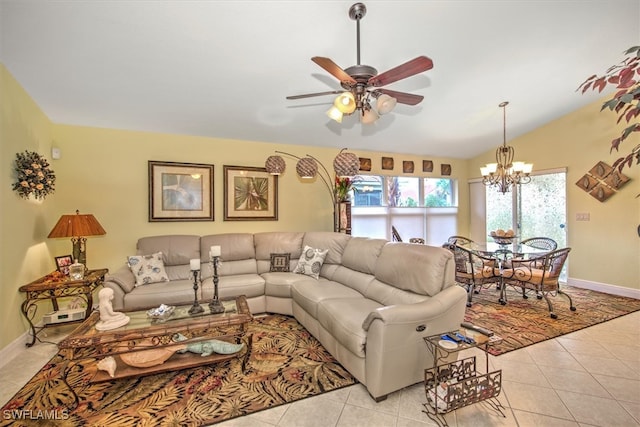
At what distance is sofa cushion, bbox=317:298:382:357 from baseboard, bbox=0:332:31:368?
2900 millimetres

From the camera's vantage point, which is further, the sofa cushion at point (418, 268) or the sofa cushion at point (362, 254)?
the sofa cushion at point (362, 254)

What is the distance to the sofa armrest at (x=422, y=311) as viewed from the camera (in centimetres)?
207

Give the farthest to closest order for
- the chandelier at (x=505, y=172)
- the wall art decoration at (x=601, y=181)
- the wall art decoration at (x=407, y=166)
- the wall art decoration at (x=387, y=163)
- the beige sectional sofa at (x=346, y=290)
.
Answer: the wall art decoration at (x=407, y=166)
the wall art decoration at (x=387, y=163)
the wall art decoration at (x=601, y=181)
the chandelier at (x=505, y=172)
the beige sectional sofa at (x=346, y=290)

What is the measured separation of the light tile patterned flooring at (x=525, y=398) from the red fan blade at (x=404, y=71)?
7.64ft

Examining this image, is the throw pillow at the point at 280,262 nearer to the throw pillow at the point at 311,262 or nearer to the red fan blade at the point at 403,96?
the throw pillow at the point at 311,262

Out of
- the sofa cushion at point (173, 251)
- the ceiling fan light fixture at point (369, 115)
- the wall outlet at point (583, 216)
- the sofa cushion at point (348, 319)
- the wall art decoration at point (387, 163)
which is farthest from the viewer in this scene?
the wall art decoration at point (387, 163)

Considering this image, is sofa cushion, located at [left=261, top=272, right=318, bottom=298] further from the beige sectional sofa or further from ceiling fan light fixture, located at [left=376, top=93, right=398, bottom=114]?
ceiling fan light fixture, located at [left=376, top=93, right=398, bottom=114]

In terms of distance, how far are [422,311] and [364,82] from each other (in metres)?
1.74

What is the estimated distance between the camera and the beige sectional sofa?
7.03 feet

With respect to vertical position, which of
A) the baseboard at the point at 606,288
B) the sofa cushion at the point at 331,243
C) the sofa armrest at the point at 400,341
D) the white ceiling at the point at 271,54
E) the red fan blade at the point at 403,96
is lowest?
the baseboard at the point at 606,288

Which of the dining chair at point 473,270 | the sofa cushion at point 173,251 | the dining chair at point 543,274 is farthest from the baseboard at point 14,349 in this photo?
the dining chair at point 543,274

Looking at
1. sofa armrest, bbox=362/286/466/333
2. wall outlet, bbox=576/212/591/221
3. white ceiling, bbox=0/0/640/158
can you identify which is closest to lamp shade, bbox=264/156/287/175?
white ceiling, bbox=0/0/640/158

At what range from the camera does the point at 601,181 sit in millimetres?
4766

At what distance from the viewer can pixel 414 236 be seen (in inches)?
250
